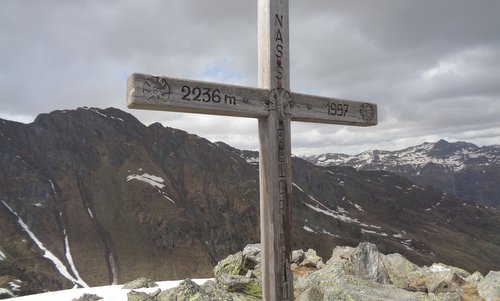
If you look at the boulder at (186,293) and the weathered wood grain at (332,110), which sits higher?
the weathered wood grain at (332,110)

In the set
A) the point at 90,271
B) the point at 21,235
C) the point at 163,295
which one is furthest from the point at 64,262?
the point at 163,295

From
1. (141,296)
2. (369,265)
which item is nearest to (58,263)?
(141,296)

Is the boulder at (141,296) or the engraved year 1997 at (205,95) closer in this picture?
the engraved year 1997 at (205,95)

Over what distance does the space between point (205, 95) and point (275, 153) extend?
61.3 inches

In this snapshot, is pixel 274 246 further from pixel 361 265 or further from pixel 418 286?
pixel 418 286

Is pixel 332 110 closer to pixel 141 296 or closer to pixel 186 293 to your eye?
pixel 186 293

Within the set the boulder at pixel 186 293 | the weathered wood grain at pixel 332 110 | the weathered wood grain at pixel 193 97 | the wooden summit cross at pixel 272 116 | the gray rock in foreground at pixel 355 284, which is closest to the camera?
the weathered wood grain at pixel 193 97

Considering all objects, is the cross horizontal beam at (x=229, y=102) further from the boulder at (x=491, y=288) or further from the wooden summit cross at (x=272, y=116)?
the boulder at (x=491, y=288)

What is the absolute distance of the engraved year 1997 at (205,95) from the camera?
623cm

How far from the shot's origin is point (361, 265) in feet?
46.4

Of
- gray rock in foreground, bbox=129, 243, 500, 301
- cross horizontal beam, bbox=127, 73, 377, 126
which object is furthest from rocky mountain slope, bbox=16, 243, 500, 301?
cross horizontal beam, bbox=127, 73, 377, 126

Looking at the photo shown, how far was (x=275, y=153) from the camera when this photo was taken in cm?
694

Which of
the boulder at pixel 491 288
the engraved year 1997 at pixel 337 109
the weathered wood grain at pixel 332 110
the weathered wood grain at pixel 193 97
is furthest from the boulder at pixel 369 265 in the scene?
the weathered wood grain at pixel 193 97

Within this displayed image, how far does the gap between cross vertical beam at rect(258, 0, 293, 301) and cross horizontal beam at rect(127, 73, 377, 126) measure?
0.66ft
